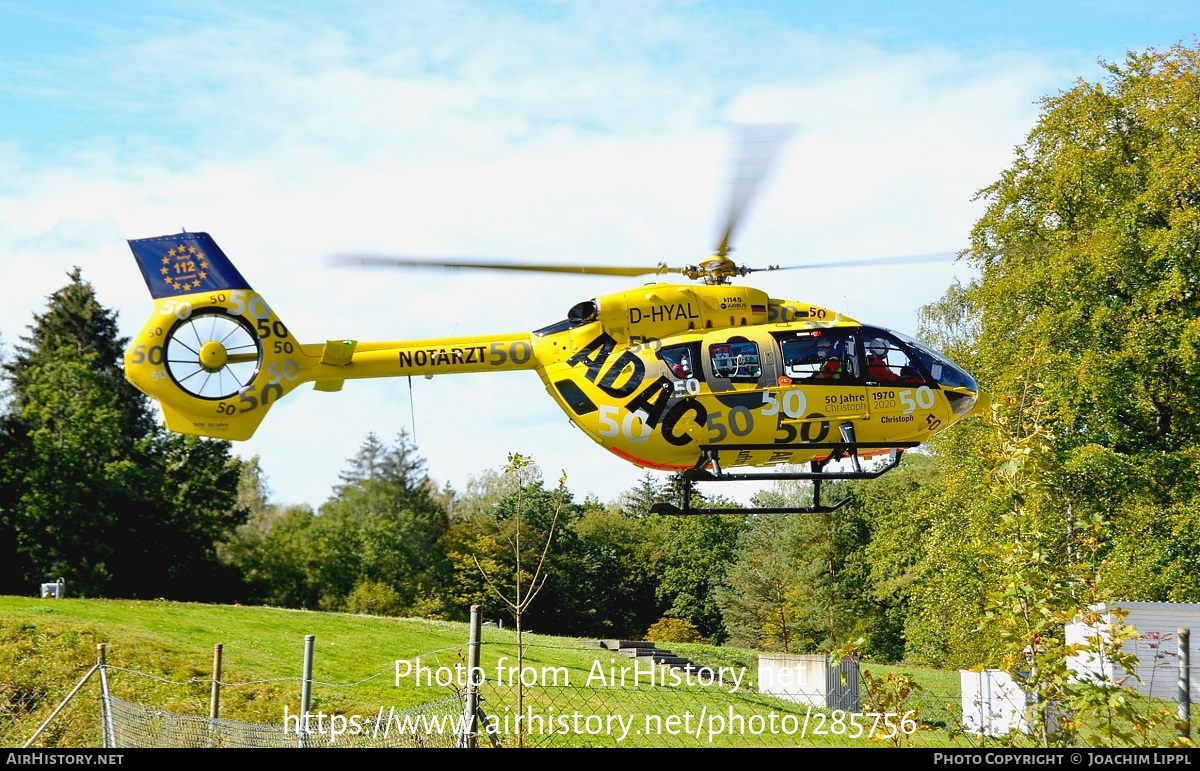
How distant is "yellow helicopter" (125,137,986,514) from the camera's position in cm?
1348

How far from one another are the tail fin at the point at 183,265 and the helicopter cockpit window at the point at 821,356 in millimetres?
7125

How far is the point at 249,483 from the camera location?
6931 centimetres

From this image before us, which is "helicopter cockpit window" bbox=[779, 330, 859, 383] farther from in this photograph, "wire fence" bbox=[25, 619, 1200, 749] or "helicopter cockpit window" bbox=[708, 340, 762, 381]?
"wire fence" bbox=[25, 619, 1200, 749]

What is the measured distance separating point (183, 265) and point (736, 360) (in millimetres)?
7224

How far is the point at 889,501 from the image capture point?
5109cm

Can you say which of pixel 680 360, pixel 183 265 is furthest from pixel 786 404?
pixel 183 265

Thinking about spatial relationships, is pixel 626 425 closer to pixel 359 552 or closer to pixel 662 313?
pixel 662 313

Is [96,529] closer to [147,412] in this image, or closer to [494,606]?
[147,412]

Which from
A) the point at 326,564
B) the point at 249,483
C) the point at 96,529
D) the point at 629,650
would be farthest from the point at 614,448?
the point at 249,483

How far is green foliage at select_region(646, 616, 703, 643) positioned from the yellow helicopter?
39.8m

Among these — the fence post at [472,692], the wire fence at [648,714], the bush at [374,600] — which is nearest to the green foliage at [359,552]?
the bush at [374,600]

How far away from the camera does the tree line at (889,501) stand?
934 inches

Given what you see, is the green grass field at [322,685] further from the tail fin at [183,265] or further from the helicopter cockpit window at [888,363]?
the tail fin at [183,265]
